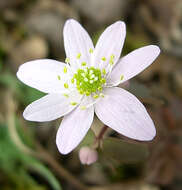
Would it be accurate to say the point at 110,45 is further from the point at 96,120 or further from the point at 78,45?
the point at 96,120

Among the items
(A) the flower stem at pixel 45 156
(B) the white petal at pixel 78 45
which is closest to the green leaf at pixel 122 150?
(B) the white petal at pixel 78 45

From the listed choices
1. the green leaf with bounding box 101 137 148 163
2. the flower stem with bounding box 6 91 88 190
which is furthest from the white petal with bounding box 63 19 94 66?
the flower stem with bounding box 6 91 88 190

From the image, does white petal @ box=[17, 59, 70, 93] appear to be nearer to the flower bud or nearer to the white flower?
the white flower

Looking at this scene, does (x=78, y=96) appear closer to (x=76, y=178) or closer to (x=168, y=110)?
(x=168, y=110)

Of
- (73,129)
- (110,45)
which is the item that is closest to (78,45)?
(110,45)

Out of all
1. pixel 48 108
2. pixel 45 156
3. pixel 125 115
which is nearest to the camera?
pixel 125 115

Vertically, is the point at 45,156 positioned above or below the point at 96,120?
below
